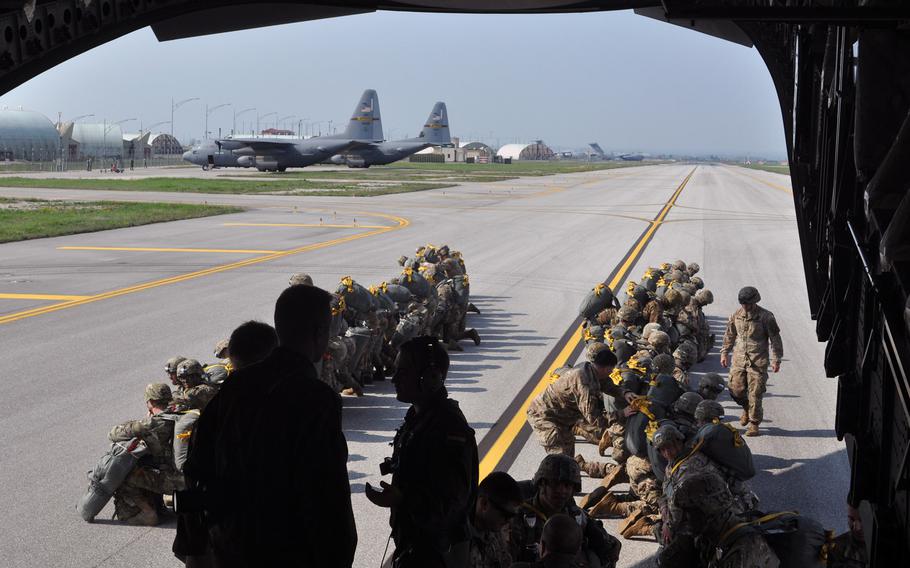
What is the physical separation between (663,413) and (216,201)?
46634 millimetres

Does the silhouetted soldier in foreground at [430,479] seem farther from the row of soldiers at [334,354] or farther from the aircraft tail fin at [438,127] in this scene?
the aircraft tail fin at [438,127]

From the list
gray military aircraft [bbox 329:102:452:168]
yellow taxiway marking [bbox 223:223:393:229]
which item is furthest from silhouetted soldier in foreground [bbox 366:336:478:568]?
gray military aircraft [bbox 329:102:452:168]

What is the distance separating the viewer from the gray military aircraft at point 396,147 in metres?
103

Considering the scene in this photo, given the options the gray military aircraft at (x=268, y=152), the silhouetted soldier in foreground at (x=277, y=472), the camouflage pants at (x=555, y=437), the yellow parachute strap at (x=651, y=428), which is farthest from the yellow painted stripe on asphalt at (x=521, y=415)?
the gray military aircraft at (x=268, y=152)

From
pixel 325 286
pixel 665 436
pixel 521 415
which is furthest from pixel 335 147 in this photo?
pixel 665 436

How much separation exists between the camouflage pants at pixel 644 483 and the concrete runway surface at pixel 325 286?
330 millimetres

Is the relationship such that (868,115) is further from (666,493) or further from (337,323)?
(337,323)

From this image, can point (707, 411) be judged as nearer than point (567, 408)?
Yes

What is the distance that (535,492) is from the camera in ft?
19.8

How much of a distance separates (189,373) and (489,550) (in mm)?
4413

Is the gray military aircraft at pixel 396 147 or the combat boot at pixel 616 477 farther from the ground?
the gray military aircraft at pixel 396 147

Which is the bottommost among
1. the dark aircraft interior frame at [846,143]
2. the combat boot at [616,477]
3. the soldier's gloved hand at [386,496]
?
the combat boot at [616,477]

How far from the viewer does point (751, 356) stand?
36.8 ft

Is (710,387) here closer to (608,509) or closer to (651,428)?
(651,428)
